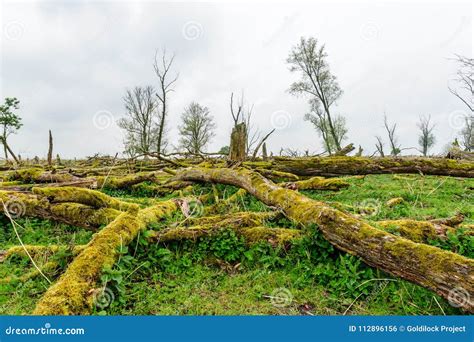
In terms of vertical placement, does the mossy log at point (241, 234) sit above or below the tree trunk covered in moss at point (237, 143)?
below

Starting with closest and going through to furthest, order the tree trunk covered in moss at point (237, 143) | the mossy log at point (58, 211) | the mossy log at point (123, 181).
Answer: the mossy log at point (58, 211) < the mossy log at point (123, 181) < the tree trunk covered in moss at point (237, 143)

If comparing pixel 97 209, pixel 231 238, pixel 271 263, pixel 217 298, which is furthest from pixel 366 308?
pixel 97 209

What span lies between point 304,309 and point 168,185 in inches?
225

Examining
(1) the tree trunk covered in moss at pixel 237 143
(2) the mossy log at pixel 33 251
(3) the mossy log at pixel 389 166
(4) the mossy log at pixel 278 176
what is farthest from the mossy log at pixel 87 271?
(3) the mossy log at pixel 389 166

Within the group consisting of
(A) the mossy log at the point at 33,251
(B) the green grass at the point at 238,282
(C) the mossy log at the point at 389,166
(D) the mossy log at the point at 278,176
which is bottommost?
(B) the green grass at the point at 238,282

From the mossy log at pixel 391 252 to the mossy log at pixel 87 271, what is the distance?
220 centimetres

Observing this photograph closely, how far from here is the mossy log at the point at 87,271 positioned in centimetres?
271

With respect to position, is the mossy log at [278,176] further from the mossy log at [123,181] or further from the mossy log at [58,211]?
the mossy log at [58,211]

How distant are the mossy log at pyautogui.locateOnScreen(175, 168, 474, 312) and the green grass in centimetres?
18

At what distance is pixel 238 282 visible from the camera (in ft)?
12.4

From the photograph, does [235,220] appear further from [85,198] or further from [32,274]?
[32,274]

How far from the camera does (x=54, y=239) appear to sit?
5086 millimetres

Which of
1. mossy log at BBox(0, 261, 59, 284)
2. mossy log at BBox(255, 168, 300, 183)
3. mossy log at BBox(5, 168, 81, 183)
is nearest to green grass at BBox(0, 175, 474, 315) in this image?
mossy log at BBox(0, 261, 59, 284)

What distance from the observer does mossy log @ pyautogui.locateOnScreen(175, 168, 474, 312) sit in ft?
9.25
